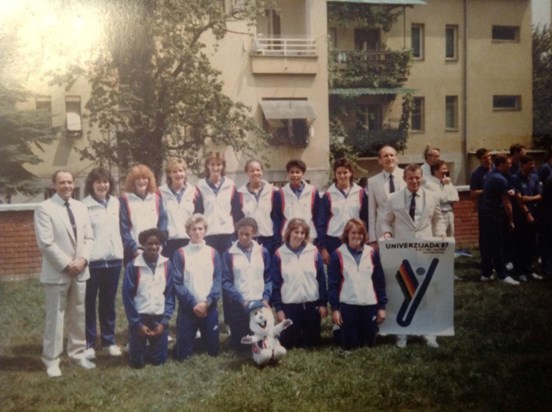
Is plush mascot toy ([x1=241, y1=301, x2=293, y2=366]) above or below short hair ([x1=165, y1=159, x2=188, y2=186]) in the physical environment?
below

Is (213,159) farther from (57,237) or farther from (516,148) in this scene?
(516,148)

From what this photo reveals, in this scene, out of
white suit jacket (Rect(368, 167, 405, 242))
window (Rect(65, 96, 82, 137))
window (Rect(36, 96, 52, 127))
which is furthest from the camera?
white suit jacket (Rect(368, 167, 405, 242))

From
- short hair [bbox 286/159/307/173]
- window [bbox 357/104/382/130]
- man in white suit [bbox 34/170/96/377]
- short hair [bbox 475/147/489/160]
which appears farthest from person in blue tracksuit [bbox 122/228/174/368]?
short hair [bbox 475/147/489/160]

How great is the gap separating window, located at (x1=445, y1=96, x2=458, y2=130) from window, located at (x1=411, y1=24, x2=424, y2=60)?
11.0 inches

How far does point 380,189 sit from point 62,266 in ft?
5.95

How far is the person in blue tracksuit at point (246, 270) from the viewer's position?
372 cm

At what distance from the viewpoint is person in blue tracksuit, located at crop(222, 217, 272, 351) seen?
147 inches

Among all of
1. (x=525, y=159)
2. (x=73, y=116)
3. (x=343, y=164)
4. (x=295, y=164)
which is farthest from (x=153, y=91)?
(x=525, y=159)

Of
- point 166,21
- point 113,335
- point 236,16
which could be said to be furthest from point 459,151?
point 113,335

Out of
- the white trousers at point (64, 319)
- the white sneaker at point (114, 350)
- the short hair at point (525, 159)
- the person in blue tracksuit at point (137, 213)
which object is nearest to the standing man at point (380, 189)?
the short hair at point (525, 159)

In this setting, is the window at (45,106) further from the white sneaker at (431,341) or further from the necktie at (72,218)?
the white sneaker at (431,341)

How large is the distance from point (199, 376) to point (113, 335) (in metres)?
0.72

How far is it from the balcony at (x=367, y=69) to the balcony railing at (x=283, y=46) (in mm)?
133

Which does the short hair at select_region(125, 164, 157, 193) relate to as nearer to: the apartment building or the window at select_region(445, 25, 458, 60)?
the apartment building
